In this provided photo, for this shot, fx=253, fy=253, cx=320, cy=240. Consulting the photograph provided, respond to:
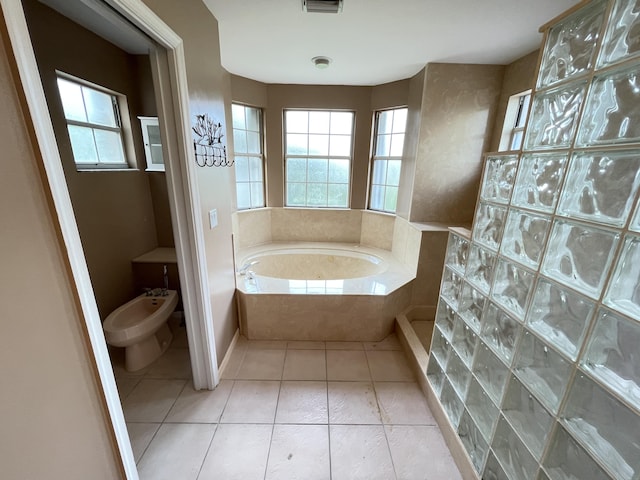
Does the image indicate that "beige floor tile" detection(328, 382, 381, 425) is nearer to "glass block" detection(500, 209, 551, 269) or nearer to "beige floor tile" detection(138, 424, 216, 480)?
"beige floor tile" detection(138, 424, 216, 480)

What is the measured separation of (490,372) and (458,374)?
0.96ft

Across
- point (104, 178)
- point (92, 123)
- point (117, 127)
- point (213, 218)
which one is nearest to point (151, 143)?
point (117, 127)

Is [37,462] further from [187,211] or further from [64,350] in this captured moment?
[187,211]

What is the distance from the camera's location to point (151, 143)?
2.22 meters

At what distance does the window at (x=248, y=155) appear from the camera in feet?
9.65

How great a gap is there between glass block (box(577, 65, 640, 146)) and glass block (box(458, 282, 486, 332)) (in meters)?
A: 0.70

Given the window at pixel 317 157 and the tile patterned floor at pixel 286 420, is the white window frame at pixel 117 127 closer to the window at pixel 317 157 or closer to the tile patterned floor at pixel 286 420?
the tile patterned floor at pixel 286 420

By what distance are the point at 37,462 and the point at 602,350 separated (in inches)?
57.4

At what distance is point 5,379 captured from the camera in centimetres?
53

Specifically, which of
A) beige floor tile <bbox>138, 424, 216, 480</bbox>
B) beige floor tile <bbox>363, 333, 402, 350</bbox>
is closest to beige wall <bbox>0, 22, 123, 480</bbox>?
beige floor tile <bbox>138, 424, 216, 480</bbox>

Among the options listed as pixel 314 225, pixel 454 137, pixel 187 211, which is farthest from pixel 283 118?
pixel 187 211

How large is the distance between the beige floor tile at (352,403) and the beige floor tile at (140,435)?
102cm

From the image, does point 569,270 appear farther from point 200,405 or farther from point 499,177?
point 200,405

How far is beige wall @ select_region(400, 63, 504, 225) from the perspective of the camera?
2.32 m
